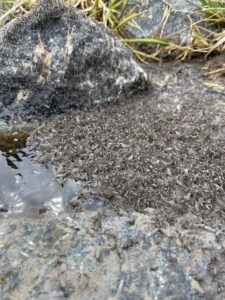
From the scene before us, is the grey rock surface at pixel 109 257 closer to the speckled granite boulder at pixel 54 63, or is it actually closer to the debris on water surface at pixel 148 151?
the debris on water surface at pixel 148 151

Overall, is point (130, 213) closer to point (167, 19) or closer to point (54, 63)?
point (54, 63)

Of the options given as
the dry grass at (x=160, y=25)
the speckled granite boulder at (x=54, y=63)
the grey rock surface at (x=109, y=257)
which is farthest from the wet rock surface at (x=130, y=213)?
the dry grass at (x=160, y=25)

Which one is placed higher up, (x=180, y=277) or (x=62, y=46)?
(x=62, y=46)

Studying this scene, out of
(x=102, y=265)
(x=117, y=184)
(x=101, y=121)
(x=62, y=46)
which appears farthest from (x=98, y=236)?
(x=62, y=46)

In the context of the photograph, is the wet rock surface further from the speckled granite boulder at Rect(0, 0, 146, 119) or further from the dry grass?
the dry grass

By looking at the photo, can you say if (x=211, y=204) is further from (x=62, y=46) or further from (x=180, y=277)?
(x=62, y=46)

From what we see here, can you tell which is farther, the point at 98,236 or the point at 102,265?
the point at 98,236

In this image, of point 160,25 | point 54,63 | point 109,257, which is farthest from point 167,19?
point 109,257
